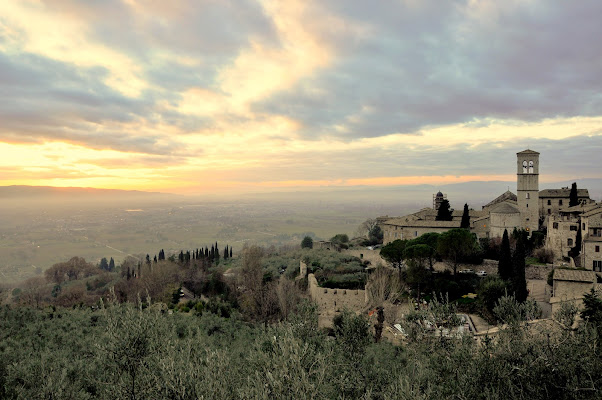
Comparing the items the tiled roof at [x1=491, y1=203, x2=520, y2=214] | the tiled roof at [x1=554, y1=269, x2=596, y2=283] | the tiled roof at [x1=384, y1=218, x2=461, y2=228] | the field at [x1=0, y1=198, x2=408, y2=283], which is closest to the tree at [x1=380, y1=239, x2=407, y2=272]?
the tiled roof at [x1=384, y1=218, x2=461, y2=228]

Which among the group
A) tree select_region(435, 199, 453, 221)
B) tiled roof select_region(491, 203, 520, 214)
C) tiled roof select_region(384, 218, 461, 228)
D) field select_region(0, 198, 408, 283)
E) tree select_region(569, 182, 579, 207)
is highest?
tree select_region(569, 182, 579, 207)

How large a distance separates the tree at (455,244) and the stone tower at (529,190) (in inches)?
562

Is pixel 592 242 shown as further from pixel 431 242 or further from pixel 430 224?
pixel 430 224

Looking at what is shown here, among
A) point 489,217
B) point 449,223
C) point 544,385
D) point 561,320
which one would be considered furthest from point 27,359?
point 489,217

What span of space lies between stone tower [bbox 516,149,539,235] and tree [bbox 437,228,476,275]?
1426 centimetres

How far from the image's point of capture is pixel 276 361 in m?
6.45

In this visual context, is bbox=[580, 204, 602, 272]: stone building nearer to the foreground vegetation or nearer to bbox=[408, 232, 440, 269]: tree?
bbox=[408, 232, 440, 269]: tree

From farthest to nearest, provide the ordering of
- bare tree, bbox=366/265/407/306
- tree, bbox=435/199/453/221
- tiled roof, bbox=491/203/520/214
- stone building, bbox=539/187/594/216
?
stone building, bbox=539/187/594/216 → tree, bbox=435/199/453/221 → tiled roof, bbox=491/203/520/214 → bare tree, bbox=366/265/407/306

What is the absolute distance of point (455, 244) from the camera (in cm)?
2770

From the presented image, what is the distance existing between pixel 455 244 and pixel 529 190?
58.0 feet

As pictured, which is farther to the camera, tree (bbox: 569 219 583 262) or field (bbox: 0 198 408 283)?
field (bbox: 0 198 408 283)

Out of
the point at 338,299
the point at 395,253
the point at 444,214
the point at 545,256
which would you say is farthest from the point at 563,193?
the point at 338,299

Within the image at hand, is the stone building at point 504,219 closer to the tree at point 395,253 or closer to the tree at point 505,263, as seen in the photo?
the tree at point 505,263

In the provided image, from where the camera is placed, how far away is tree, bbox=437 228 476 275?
91.1 feet
